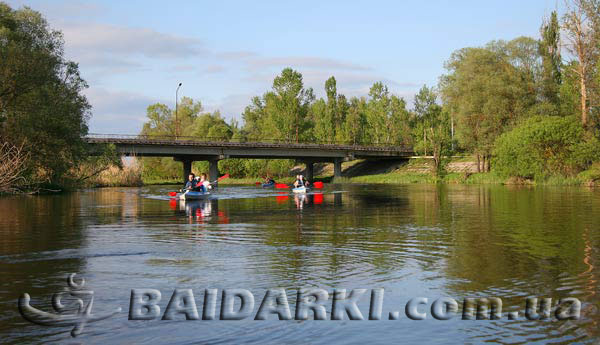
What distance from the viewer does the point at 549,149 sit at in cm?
6750

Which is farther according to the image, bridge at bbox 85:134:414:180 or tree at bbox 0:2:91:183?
bridge at bbox 85:134:414:180

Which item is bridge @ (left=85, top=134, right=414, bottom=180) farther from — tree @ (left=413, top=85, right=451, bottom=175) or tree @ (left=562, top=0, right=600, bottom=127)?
tree @ (left=562, top=0, right=600, bottom=127)

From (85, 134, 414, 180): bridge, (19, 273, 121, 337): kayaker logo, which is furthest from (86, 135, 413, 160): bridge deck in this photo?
(19, 273, 121, 337): kayaker logo

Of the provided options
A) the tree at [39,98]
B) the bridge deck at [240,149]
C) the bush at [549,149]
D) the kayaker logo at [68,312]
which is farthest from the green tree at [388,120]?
the kayaker logo at [68,312]

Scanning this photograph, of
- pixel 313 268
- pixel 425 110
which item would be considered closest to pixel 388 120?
pixel 425 110

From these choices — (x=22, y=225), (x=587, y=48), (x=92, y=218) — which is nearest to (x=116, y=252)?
(x=22, y=225)

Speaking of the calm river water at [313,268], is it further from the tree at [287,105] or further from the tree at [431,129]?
the tree at [287,105]

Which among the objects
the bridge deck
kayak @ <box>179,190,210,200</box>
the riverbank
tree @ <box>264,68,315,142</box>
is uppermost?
tree @ <box>264,68,315,142</box>

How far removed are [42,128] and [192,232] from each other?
109ft

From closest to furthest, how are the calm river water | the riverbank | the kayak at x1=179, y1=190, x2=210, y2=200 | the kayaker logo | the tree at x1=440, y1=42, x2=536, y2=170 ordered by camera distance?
1. the calm river water
2. the kayaker logo
3. the kayak at x1=179, y1=190, x2=210, y2=200
4. the riverbank
5. the tree at x1=440, y1=42, x2=536, y2=170

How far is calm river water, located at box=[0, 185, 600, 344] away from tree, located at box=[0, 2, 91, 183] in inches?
813

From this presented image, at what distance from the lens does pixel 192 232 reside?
23500mm

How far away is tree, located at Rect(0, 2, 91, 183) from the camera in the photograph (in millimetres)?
46156

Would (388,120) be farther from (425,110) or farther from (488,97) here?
(488,97)
